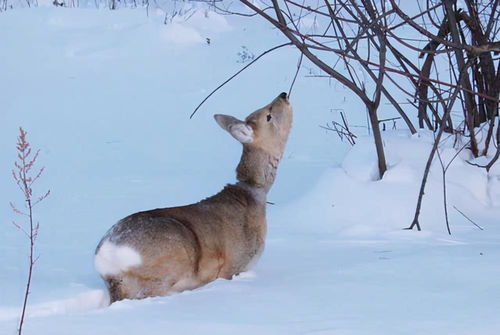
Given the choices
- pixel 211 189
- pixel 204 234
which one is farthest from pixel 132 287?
pixel 211 189

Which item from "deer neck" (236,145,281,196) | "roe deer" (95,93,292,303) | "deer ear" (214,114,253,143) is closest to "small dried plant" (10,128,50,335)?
"roe deer" (95,93,292,303)

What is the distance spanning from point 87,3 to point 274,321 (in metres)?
13.7

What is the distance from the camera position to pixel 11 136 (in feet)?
35.4

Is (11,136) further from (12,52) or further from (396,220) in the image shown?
(396,220)

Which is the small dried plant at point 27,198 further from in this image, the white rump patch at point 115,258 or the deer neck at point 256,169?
the deer neck at point 256,169

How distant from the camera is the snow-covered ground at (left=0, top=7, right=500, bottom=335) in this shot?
4.50 meters

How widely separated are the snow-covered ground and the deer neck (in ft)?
1.53

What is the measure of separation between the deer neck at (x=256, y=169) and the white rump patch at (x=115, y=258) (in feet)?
3.98

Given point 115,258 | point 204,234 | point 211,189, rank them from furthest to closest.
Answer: point 211,189 → point 204,234 → point 115,258

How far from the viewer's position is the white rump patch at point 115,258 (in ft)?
16.9

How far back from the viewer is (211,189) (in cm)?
861

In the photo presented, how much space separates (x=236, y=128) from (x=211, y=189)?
2606mm

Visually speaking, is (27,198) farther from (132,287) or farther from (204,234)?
(204,234)

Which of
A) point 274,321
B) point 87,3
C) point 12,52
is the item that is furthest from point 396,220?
point 87,3
